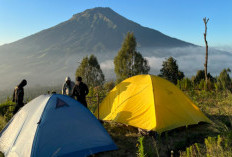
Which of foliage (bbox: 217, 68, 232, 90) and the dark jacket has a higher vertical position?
foliage (bbox: 217, 68, 232, 90)

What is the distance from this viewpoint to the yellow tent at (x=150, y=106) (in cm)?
598

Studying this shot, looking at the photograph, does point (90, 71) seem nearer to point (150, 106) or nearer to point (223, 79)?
point (223, 79)

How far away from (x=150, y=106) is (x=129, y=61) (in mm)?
43793

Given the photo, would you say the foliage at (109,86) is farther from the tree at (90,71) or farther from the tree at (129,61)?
the tree at (90,71)

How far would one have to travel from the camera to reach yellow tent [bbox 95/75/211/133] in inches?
236

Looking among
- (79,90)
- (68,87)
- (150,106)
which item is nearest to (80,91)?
(79,90)

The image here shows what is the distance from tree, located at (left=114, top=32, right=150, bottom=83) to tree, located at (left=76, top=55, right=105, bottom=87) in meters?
12.8

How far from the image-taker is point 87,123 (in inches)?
198

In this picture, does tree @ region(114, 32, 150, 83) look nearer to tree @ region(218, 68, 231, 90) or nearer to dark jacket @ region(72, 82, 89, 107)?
tree @ region(218, 68, 231, 90)

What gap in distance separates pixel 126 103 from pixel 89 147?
7.51 ft

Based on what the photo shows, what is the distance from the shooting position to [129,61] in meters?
49.6

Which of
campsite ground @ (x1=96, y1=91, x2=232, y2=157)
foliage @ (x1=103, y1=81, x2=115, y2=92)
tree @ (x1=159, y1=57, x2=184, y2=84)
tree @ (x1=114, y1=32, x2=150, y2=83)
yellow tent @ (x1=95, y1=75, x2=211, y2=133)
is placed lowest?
campsite ground @ (x1=96, y1=91, x2=232, y2=157)

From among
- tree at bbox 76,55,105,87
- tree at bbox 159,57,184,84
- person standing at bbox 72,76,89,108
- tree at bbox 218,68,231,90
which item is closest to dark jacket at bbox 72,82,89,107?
person standing at bbox 72,76,89,108

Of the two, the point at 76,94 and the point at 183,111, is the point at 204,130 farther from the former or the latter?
the point at 76,94
